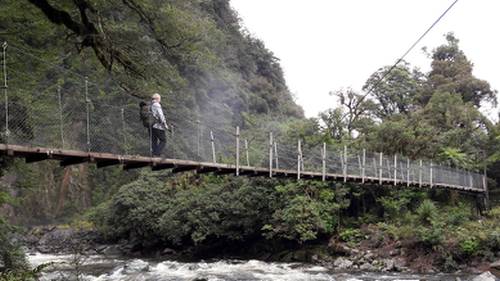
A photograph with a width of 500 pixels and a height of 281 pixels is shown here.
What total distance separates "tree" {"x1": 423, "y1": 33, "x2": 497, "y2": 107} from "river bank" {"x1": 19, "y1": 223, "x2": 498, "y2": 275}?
40.5 feet

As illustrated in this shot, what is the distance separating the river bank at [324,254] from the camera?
1112 centimetres

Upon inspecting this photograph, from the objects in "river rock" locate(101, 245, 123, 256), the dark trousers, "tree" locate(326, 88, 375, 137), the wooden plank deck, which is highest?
"tree" locate(326, 88, 375, 137)

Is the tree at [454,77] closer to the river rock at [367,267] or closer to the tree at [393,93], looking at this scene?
the tree at [393,93]

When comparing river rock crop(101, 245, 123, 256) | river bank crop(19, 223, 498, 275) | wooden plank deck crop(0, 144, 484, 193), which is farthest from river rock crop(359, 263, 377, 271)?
river rock crop(101, 245, 123, 256)

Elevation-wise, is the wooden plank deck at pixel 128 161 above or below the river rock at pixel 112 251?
above

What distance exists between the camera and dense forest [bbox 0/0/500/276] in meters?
6.70

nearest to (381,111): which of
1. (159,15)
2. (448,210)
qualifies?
(448,210)

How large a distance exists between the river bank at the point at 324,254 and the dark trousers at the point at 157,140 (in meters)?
3.14

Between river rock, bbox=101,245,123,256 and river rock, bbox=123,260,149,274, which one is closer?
river rock, bbox=123,260,149,274

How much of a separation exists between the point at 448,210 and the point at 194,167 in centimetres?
966

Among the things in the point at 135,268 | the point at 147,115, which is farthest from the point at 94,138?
the point at 135,268

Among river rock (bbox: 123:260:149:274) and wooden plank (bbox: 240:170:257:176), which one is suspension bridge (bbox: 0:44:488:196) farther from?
river rock (bbox: 123:260:149:274)

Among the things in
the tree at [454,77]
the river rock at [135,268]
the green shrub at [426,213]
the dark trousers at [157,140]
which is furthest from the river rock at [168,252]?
the tree at [454,77]

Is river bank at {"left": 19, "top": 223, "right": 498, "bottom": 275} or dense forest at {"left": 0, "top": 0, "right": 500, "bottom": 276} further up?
dense forest at {"left": 0, "top": 0, "right": 500, "bottom": 276}
